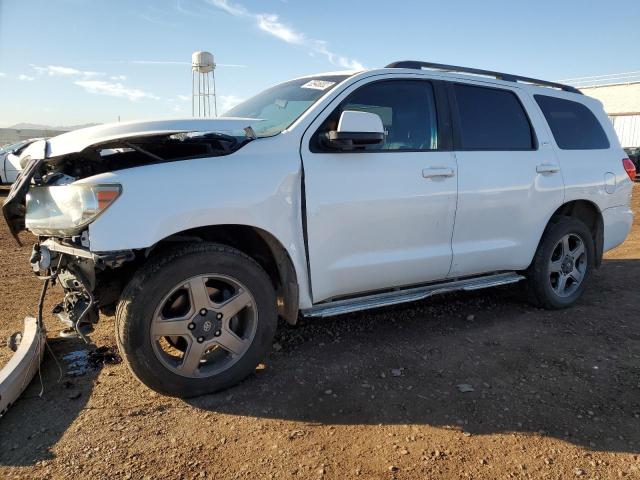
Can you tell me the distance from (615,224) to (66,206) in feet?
16.2

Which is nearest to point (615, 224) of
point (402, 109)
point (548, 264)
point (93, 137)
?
point (548, 264)

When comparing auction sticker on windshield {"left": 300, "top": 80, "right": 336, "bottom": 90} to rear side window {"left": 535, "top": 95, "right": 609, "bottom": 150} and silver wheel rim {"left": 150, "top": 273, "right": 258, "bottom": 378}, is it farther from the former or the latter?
rear side window {"left": 535, "top": 95, "right": 609, "bottom": 150}

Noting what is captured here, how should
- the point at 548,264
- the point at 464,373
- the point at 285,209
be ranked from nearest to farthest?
the point at 285,209 → the point at 464,373 → the point at 548,264

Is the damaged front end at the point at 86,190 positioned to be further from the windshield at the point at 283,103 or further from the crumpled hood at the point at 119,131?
the windshield at the point at 283,103

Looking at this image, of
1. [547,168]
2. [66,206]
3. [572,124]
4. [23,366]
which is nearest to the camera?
[66,206]

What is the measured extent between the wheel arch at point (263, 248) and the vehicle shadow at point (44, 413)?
A: 0.98 meters

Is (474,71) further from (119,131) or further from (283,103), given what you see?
(119,131)

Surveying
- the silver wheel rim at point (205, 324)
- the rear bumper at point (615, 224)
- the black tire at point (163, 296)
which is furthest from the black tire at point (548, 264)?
the silver wheel rim at point (205, 324)

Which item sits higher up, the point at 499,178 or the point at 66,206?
the point at 499,178

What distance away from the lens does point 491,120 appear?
14.2ft

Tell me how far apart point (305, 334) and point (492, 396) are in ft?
4.99

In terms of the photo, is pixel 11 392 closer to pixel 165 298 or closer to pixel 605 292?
pixel 165 298

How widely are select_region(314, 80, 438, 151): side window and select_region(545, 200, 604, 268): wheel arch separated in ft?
6.10

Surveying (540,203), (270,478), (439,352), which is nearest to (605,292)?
(540,203)
